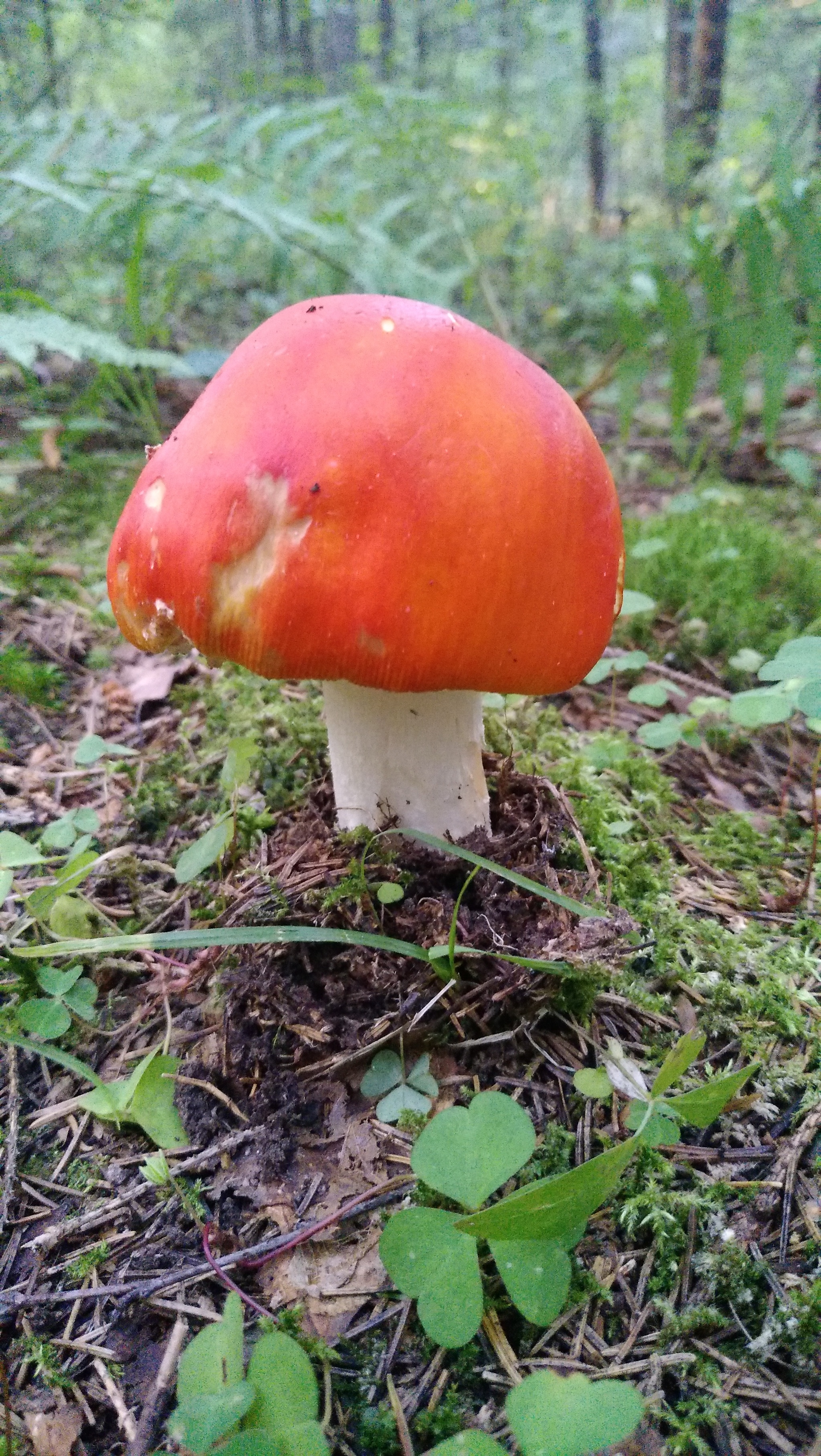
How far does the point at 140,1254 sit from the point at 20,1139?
0.43m

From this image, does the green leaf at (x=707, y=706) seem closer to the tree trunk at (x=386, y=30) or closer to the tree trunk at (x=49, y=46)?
the tree trunk at (x=49, y=46)

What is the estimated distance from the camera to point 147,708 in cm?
306

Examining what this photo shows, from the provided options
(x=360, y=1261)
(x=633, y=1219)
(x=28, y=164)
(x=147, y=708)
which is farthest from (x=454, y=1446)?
(x=28, y=164)

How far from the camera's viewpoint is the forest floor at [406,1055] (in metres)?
1.29

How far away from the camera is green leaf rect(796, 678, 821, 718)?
183 cm

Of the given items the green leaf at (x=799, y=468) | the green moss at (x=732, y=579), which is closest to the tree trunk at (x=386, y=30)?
the green leaf at (x=799, y=468)

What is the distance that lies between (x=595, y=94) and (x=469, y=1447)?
14.8 meters

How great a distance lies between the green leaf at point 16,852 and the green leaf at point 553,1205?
1307 millimetres

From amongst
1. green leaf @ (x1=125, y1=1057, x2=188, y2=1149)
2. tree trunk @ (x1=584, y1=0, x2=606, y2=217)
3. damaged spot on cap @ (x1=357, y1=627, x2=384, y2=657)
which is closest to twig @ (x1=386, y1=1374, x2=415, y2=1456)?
green leaf @ (x1=125, y1=1057, x2=188, y2=1149)

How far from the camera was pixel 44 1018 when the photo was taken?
1.79 m

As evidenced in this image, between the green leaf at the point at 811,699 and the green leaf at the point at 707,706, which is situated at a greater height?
the green leaf at the point at 811,699

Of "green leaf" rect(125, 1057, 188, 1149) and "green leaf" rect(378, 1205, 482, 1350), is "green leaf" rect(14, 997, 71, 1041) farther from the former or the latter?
"green leaf" rect(378, 1205, 482, 1350)

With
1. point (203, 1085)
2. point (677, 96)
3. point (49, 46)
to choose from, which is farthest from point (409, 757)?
point (677, 96)

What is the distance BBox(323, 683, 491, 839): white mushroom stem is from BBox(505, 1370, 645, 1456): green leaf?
42.7 inches
